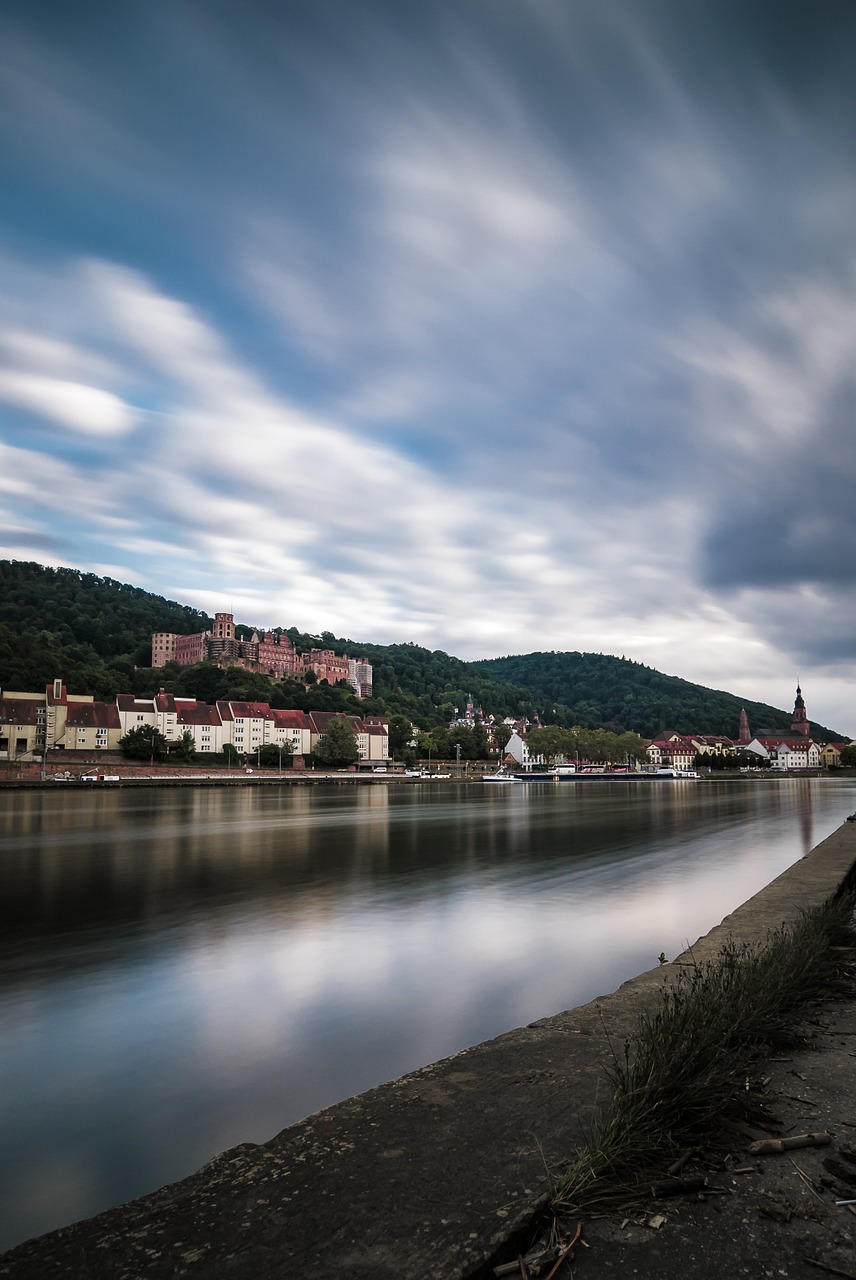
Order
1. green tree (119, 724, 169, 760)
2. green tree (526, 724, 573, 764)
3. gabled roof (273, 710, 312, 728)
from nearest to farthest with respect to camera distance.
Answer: green tree (119, 724, 169, 760), gabled roof (273, 710, 312, 728), green tree (526, 724, 573, 764)

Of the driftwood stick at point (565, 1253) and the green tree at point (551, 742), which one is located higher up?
the driftwood stick at point (565, 1253)

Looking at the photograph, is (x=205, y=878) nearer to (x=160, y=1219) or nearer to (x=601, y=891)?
(x=601, y=891)

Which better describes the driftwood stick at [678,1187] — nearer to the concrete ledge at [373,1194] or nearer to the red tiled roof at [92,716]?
the concrete ledge at [373,1194]

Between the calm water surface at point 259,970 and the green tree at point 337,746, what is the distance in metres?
101

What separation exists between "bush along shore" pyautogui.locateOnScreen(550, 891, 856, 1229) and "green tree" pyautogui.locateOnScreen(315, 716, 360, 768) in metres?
122

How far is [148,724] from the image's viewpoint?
113m

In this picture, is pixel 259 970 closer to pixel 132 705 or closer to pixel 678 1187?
pixel 678 1187

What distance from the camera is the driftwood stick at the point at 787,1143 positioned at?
3.51 meters

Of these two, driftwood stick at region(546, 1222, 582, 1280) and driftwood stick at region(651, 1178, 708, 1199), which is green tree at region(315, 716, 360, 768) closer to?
driftwood stick at region(651, 1178, 708, 1199)

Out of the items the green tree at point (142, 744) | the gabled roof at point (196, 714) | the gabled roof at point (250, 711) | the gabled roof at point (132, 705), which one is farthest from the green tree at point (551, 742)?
the green tree at point (142, 744)

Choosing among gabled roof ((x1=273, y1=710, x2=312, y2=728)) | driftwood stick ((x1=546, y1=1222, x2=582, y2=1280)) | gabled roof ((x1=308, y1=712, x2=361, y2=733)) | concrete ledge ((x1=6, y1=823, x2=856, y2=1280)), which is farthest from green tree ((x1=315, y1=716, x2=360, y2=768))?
driftwood stick ((x1=546, y1=1222, x2=582, y2=1280))

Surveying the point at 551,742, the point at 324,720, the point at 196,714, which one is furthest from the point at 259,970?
the point at 551,742

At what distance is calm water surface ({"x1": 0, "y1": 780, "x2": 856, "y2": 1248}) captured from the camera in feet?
19.4

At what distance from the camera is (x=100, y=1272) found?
2812 millimetres
